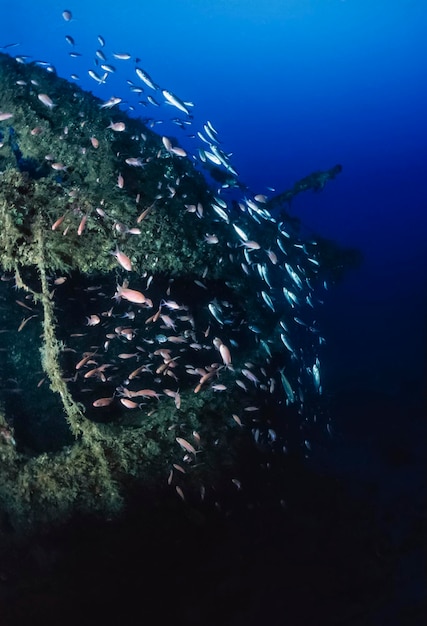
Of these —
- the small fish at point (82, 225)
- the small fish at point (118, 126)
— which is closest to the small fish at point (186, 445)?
the small fish at point (82, 225)

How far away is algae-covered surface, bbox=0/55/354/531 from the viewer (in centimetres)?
553

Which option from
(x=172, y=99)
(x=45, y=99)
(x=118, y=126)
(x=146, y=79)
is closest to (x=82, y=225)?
(x=118, y=126)

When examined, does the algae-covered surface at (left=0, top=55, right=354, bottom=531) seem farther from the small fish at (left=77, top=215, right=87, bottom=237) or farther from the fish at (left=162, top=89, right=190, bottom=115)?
the fish at (left=162, top=89, right=190, bottom=115)

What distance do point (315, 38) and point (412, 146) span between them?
61.0 metres

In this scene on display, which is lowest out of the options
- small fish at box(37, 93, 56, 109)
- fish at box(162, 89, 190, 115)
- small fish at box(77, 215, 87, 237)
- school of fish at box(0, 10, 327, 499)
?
school of fish at box(0, 10, 327, 499)

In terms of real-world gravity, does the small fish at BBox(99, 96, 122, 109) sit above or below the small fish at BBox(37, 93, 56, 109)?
above

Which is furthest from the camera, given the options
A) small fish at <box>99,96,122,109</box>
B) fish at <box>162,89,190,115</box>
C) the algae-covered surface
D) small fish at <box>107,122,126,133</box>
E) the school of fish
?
fish at <box>162,89,190,115</box>

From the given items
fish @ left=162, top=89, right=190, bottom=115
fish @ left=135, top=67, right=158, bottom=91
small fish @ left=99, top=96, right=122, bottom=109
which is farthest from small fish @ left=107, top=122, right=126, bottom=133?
fish @ left=135, top=67, right=158, bottom=91

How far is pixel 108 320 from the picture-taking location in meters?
6.98

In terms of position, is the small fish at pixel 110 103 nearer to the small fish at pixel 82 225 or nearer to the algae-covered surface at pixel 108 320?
the algae-covered surface at pixel 108 320

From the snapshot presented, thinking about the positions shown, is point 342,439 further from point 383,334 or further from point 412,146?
point 412,146

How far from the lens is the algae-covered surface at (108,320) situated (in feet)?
18.1

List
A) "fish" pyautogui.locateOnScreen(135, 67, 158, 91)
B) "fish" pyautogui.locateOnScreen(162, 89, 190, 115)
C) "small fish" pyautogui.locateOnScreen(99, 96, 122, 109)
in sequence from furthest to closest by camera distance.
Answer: "fish" pyautogui.locateOnScreen(135, 67, 158, 91), "fish" pyautogui.locateOnScreen(162, 89, 190, 115), "small fish" pyautogui.locateOnScreen(99, 96, 122, 109)

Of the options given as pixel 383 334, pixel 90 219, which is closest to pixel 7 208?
pixel 90 219
